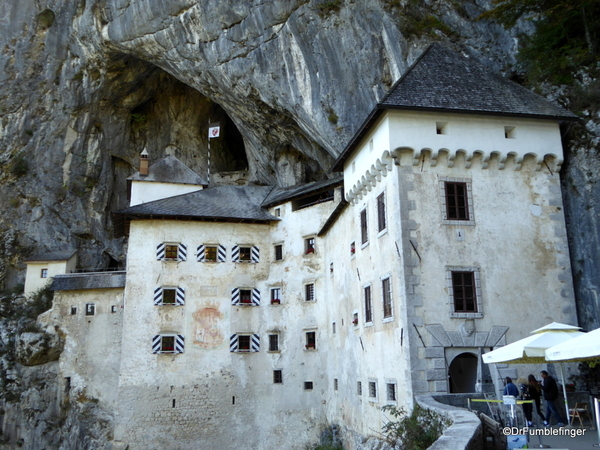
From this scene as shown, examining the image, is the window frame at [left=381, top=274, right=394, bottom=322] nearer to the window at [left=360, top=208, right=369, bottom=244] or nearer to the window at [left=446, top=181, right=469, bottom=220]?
the window at [left=360, top=208, right=369, bottom=244]

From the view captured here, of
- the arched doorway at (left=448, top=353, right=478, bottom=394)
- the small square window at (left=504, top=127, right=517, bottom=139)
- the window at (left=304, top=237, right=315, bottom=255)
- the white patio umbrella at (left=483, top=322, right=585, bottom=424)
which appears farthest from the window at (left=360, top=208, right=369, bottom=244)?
the white patio umbrella at (left=483, top=322, right=585, bottom=424)

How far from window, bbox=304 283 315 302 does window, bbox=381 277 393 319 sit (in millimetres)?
9765

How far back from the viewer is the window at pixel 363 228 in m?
20.2

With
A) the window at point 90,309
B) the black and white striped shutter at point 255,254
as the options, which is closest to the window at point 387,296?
the black and white striped shutter at point 255,254

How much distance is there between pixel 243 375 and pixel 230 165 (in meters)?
21.5

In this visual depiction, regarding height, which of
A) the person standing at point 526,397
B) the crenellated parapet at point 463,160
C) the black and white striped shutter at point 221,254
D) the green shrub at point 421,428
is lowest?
the green shrub at point 421,428

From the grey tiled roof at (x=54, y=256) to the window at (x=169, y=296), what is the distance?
11.0 metres

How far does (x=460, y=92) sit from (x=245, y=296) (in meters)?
14.8

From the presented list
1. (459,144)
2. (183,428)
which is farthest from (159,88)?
(459,144)

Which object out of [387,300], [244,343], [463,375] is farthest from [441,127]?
[244,343]

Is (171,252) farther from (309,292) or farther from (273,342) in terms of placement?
(309,292)

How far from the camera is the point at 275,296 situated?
93.9 ft

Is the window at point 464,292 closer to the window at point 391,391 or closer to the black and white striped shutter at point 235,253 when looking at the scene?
the window at point 391,391

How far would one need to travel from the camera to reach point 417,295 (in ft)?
53.8
